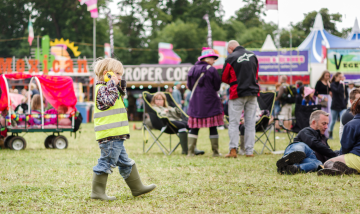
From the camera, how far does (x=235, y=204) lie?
11.4 ft

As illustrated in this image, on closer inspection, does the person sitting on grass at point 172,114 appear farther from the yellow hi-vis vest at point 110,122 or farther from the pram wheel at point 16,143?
the yellow hi-vis vest at point 110,122

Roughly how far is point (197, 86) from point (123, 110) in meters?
3.27

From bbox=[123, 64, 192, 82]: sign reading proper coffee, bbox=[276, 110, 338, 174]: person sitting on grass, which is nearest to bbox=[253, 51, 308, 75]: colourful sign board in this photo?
bbox=[123, 64, 192, 82]: sign reading proper coffee

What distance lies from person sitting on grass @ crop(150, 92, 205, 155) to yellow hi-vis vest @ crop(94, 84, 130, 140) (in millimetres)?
3678

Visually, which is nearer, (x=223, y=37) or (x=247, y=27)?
(x=223, y=37)

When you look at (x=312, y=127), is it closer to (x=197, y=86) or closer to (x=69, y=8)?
(x=197, y=86)

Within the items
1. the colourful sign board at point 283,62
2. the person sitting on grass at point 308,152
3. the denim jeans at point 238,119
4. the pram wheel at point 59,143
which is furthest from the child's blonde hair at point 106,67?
the colourful sign board at point 283,62

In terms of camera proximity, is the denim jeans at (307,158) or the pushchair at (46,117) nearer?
the denim jeans at (307,158)

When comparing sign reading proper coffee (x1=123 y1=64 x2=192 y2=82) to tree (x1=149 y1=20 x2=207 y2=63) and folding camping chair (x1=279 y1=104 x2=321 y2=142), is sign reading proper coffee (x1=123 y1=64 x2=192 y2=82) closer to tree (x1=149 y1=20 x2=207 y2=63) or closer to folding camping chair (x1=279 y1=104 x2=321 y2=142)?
folding camping chair (x1=279 y1=104 x2=321 y2=142)

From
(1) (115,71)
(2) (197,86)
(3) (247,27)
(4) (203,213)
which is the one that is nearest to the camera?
(4) (203,213)

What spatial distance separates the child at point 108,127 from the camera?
363 centimetres

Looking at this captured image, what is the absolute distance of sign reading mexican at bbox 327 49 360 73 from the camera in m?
15.7

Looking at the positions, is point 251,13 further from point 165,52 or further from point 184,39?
point 165,52

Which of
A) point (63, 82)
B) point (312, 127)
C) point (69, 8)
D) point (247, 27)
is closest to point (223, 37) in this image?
point (247, 27)
